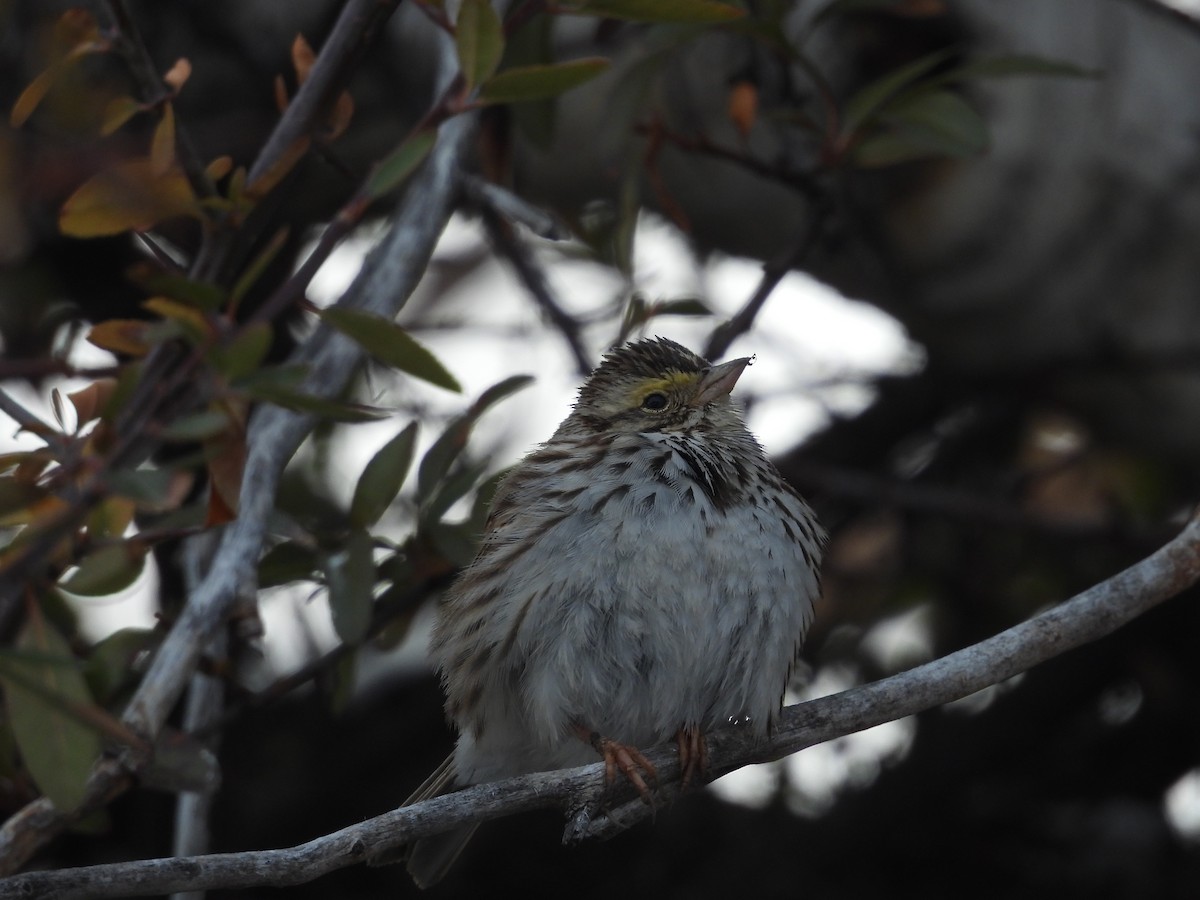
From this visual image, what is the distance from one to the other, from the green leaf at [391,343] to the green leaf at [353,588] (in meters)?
0.61

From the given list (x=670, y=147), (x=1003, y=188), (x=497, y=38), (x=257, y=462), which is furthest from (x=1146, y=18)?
(x=257, y=462)

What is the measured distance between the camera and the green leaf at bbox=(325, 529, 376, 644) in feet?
8.57

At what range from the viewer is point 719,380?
3125mm

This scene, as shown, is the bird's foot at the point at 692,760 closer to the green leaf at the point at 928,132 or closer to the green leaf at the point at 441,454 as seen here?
the green leaf at the point at 441,454

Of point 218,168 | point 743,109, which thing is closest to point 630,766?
point 218,168

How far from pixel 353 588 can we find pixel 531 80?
39.1 inches

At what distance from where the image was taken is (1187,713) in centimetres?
424

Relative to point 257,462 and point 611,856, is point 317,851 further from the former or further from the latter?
A: point 611,856

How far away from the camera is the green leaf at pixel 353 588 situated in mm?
2613

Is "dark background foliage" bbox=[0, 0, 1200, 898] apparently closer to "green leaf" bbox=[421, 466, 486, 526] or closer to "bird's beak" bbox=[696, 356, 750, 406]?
"bird's beak" bbox=[696, 356, 750, 406]

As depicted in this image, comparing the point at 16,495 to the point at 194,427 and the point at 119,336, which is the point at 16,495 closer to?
the point at 194,427

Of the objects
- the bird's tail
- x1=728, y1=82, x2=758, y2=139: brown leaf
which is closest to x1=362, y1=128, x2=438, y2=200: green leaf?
x1=728, y1=82, x2=758, y2=139: brown leaf

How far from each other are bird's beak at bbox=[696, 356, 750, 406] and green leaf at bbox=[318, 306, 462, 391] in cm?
107

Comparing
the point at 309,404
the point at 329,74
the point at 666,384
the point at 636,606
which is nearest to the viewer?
the point at 309,404
